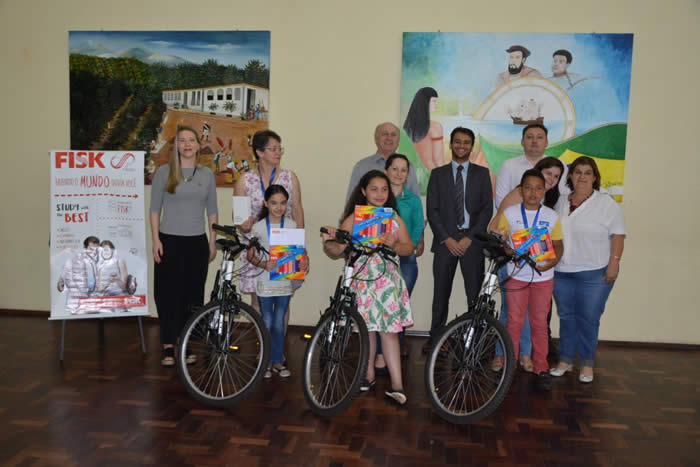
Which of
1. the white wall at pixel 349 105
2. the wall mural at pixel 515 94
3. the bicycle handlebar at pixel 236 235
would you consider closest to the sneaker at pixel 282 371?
the bicycle handlebar at pixel 236 235

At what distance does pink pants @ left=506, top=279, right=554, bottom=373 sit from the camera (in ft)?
12.3

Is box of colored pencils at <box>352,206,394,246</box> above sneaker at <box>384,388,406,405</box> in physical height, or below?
above

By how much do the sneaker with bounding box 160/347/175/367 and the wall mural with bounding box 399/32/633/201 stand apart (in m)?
2.53

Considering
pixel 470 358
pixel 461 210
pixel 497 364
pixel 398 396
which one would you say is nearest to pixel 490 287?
pixel 470 358

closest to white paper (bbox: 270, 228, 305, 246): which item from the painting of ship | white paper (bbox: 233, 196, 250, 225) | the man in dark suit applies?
white paper (bbox: 233, 196, 250, 225)

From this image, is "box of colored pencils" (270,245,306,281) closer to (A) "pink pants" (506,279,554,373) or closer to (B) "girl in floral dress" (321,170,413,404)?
(B) "girl in floral dress" (321,170,413,404)

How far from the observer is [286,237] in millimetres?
3393

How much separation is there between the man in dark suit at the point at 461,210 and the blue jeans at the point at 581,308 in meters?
0.62

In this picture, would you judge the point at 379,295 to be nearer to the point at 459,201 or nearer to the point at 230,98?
the point at 459,201

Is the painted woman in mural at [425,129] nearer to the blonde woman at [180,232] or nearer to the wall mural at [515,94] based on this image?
the wall mural at [515,94]

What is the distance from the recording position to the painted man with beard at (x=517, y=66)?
477cm

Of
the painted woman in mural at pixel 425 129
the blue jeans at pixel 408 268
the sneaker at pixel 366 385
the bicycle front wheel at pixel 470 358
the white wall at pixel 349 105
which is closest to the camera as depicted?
the bicycle front wheel at pixel 470 358

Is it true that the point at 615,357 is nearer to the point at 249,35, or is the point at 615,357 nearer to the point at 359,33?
the point at 359,33

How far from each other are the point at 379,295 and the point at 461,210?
129cm
